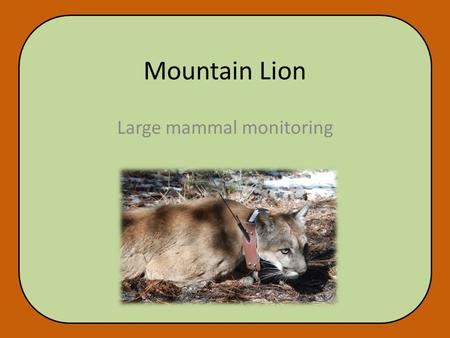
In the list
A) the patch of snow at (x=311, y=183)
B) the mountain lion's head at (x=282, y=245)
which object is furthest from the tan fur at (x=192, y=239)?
the patch of snow at (x=311, y=183)

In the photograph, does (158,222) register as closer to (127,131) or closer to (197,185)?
(197,185)

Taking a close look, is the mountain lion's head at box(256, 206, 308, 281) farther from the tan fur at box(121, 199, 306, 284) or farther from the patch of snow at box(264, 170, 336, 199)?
the patch of snow at box(264, 170, 336, 199)

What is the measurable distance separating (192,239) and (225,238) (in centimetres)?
47

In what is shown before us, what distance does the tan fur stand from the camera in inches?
391

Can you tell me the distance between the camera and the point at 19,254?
9.39 meters

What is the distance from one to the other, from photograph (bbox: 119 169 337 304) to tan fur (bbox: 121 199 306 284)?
1cm

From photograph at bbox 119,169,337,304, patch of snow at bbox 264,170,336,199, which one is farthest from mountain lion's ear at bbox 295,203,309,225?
patch of snow at bbox 264,170,336,199

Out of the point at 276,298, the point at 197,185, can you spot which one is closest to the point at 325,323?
the point at 276,298

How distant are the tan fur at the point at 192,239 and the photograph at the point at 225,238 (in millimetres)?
14

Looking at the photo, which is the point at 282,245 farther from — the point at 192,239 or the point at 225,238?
the point at 192,239

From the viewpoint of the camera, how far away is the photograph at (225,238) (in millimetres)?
9688

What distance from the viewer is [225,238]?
10.1m

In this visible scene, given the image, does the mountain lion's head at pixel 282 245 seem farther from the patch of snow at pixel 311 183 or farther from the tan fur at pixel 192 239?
the patch of snow at pixel 311 183

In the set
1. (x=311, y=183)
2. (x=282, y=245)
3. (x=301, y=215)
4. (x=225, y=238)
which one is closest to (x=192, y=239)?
(x=225, y=238)
